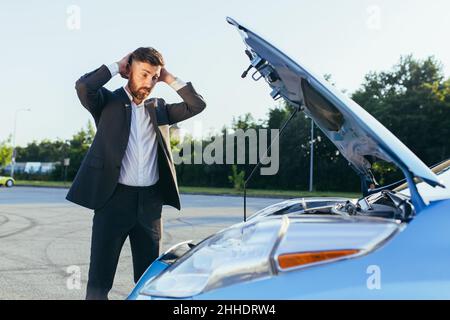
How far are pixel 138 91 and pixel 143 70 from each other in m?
0.14

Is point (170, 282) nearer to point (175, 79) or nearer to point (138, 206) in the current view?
point (138, 206)

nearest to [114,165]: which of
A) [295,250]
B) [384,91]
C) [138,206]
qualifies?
[138,206]

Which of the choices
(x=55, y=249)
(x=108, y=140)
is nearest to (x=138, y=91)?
(x=108, y=140)

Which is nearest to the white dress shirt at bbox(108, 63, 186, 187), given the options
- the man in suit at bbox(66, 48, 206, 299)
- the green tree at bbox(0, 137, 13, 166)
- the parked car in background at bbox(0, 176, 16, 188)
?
the man in suit at bbox(66, 48, 206, 299)

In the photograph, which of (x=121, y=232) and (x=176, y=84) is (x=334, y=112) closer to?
(x=176, y=84)

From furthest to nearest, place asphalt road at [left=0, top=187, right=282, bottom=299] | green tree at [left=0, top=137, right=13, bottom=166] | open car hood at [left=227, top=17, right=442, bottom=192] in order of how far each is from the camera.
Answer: green tree at [left=0, top=137, right=13, bottom=166] → asphalt road at [left=0, top=187, right=282, bottom=299] → open car hood at [left=227, top=17, right=442, bottom=192]

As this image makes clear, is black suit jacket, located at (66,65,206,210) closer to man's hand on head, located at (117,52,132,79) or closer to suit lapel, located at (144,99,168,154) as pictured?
suit lapel, located at (144,99,168,154)

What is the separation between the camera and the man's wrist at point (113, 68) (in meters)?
2.46

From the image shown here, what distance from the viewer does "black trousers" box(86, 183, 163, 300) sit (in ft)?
7.95

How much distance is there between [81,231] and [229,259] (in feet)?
23.4

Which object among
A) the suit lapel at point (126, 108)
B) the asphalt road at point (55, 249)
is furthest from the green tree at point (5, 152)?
the suit lapel at point (126, 108)

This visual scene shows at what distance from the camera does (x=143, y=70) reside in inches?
98.8

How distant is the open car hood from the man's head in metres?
0.57

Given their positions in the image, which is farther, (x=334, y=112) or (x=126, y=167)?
(x=126, y=167)
